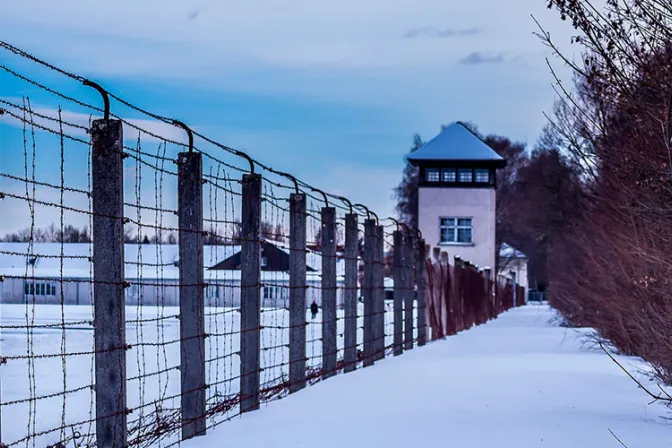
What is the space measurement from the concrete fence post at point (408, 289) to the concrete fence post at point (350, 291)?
4778 mm

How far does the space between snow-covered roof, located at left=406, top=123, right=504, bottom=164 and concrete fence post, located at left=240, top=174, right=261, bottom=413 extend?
4134 centimetres

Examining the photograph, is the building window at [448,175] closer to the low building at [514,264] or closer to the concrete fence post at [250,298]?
→ the low building at [514,264]

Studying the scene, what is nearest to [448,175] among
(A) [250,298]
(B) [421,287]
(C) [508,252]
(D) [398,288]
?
(B) [421,287]

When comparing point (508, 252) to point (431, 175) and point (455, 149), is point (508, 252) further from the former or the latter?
point (431, 175)

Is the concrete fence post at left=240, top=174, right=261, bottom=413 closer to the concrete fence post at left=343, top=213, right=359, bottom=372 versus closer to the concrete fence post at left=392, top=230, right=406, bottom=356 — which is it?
the concrete fence post at left=343, top=213, right=359, bottom=372

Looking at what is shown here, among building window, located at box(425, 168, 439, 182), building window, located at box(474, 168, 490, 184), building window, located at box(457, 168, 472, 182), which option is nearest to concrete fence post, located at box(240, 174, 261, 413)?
building window, located at box(425, 168, 439, 182)

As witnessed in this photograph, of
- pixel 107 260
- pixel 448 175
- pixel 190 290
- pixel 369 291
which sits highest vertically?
pixel 448 175

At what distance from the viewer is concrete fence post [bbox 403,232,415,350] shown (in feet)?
63.3

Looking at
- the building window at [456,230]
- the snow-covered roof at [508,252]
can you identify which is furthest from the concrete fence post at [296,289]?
the snow-covered roof at [508,252]

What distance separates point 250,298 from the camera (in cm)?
959

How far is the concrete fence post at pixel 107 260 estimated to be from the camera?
648cm

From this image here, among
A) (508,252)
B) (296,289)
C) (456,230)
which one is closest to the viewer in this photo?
(296,289)

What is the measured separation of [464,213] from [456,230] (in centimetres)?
91

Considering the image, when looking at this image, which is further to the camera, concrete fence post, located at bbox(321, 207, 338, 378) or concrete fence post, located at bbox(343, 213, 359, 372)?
concrete fence post, located at bbox(343, 213, 359, 372)
